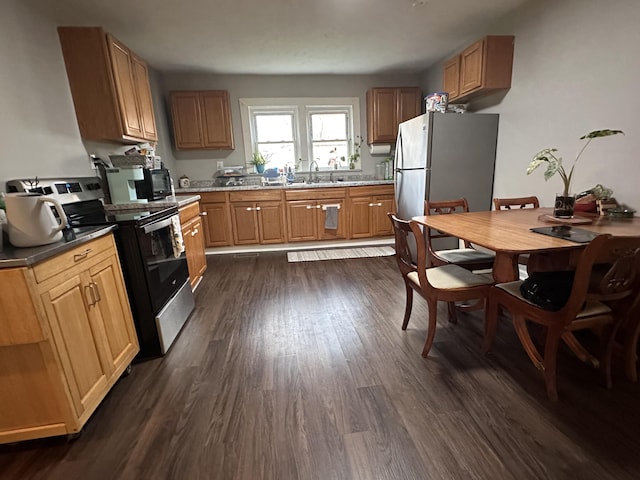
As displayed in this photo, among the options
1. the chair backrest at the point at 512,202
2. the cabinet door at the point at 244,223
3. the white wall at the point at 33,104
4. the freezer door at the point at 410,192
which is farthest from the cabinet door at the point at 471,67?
the white wall at the point at 33,104

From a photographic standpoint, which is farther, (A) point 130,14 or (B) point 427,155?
(B) point 427,155

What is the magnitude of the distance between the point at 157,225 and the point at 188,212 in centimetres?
96

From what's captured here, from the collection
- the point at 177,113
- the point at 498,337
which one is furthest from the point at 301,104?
the point at 498,337

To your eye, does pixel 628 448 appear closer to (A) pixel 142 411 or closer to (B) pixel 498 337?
(B) pixel 498 337

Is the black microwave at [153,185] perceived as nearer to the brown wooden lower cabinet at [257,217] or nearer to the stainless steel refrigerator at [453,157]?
the brown wooden lower cabinet at [257,217]

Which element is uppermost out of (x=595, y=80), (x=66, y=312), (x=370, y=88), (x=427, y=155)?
(x=370, y=88)

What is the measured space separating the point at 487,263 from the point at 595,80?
151 centimetres

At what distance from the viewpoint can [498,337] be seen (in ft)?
6.46

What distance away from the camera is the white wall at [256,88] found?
13.9 feet

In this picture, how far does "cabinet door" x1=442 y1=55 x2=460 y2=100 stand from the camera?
324 centimetres

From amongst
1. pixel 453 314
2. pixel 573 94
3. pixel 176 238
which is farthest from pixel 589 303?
pixel 176 238

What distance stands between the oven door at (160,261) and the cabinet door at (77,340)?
1.39ft

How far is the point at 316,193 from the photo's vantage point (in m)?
4.13

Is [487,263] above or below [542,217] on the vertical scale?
below
